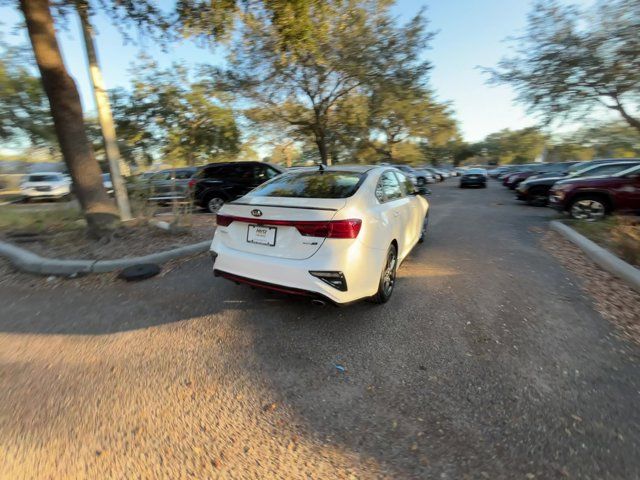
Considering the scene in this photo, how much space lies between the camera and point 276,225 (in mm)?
3264

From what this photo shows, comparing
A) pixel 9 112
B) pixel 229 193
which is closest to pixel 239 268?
pixel 229 193

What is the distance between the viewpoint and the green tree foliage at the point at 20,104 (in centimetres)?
1777

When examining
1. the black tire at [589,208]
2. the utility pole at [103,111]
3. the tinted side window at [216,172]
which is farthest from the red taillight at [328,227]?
the tinted side window at [216,172]

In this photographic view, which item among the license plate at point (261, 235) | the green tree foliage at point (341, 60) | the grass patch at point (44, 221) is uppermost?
the green tree foliage at point (341, 60)

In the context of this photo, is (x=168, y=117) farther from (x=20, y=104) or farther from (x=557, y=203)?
(x=557, y=203)

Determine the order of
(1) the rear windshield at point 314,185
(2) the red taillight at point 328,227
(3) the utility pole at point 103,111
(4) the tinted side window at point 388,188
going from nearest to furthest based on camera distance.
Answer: (2) the red taillight at point 328,227, (1) the rear windshield at point 314,185, (4) the tinted side window at point 388,188, (3) the utility pole at point 103,111

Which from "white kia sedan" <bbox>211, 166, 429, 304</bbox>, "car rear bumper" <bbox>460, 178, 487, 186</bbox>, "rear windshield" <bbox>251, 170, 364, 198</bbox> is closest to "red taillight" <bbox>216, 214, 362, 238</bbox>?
"white kia sedan" <bbox>211, 166, 429, 304</bbox>

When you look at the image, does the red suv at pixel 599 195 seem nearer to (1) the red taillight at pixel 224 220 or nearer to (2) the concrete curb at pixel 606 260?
(2) the concrete curb at pixel 606 260

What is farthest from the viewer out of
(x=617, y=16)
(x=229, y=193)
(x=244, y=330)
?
(x=617, y=16)

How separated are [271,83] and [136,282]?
1814 centimetres

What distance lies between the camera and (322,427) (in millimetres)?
2219

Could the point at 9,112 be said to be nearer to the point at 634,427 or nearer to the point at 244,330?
the point at 244,330

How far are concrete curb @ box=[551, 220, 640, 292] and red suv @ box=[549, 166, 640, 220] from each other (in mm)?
2045

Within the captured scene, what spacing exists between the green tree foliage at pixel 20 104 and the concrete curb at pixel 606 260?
923 inches
